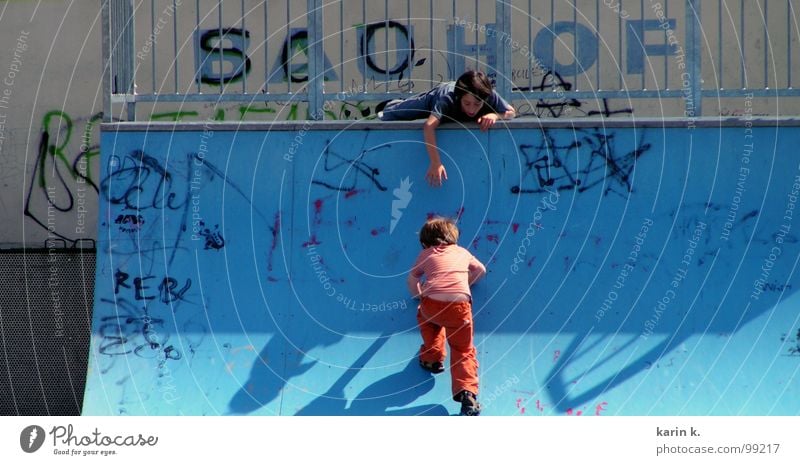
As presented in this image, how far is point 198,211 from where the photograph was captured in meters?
8.19

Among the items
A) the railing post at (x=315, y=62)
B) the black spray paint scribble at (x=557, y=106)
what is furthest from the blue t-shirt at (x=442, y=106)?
the black spray paint scribble at (x=557, y=106)

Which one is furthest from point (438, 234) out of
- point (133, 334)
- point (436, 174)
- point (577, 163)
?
point (133, 334)

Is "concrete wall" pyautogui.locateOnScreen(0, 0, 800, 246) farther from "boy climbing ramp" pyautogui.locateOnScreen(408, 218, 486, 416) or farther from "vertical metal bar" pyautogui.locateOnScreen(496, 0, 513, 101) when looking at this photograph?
"boy climbing ramp" pyautogui.locateOnScreen(408, 218, 486, 416)

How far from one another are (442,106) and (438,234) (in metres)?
1.06

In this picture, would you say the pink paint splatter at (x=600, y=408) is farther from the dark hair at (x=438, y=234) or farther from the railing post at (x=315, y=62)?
the railing post at (x=315, y=62)

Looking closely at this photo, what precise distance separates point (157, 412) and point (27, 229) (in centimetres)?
523

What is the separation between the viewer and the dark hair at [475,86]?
7852mm

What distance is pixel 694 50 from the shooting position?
820cm

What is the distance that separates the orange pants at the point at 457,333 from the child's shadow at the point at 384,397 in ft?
0.98

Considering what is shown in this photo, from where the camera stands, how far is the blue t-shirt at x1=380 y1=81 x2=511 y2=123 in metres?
8.03

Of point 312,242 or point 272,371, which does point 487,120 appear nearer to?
point 312,242

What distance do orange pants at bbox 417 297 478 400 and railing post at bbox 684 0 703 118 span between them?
2.32 metres
